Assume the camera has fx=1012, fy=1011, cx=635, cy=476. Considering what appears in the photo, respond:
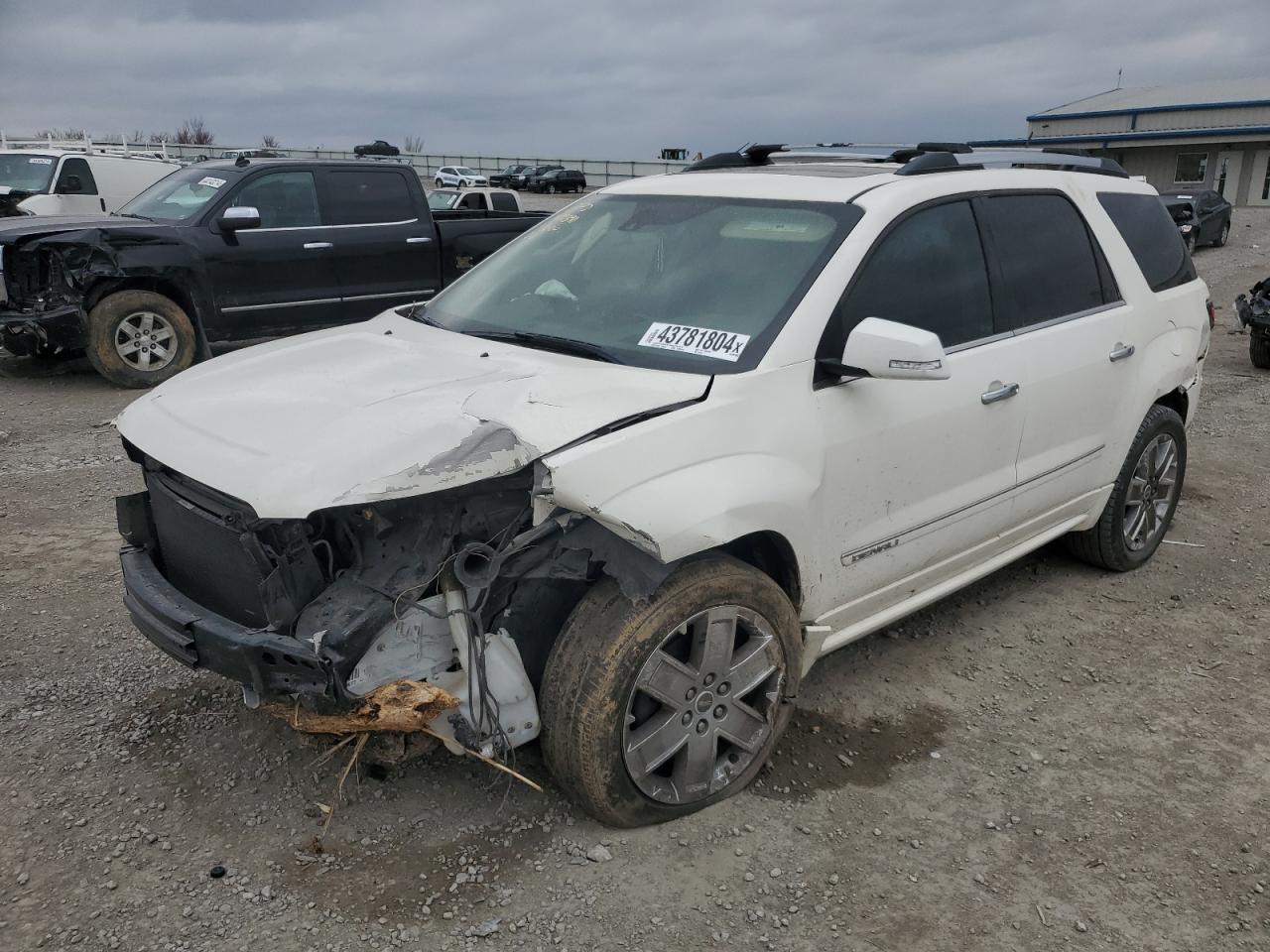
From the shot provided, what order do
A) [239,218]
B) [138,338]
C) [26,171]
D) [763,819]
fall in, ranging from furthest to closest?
[26,171] → [138,338] → [239,218] → [763,819]

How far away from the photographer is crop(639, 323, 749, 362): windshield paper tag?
10.00ft

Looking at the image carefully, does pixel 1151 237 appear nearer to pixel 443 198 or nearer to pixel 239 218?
pixel 239 218

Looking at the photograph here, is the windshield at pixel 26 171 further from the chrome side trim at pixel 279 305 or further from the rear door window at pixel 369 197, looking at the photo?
the chrome side trim at pixel 279 305

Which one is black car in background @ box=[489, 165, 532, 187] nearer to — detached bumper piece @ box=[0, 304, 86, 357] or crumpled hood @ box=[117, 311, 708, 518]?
detached bumper piece @ box=[0, 304, 86, 357]

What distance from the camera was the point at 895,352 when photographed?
2875 millimetres

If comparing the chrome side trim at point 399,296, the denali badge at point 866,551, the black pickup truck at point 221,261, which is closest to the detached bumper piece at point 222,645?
the denali badge at point 866,551

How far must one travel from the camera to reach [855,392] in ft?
10.3

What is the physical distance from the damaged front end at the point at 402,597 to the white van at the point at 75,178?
40.1ft

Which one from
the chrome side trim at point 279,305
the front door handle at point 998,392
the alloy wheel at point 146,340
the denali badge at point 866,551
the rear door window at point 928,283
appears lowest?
the denali badge at point 866,551

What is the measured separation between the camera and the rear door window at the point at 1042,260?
12.4ft

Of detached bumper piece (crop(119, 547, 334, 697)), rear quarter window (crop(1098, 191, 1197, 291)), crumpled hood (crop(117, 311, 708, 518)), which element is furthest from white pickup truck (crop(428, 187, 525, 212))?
detached bumper piece (crop(119, 547, 334, 697))

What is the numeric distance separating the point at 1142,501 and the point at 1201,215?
18.8m

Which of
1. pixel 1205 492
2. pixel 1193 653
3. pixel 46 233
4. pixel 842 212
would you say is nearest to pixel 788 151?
pixel 842 212

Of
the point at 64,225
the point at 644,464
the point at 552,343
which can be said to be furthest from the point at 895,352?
the point at 64,225
